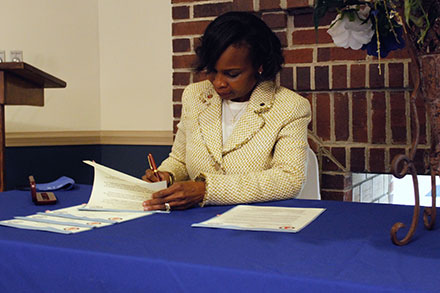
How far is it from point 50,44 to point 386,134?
2046 millimetres

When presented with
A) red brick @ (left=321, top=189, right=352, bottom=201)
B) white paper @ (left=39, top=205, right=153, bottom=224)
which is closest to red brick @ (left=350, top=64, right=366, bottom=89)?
red brick @ (left=321, top=189, right=352, bottom=201)

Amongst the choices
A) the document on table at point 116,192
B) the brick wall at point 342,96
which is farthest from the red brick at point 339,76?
the document on table at point 116,192

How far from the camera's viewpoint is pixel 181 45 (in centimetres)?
278

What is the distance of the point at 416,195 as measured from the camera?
3.40 feet

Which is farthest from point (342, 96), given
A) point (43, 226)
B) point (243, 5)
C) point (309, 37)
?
point (43, 226)

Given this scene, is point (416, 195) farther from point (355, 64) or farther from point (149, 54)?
point (149, 54)

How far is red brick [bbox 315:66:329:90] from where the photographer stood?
242 centimetres

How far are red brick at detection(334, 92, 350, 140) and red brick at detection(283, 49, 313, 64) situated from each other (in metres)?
0.21

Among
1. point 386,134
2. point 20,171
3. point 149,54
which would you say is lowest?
point 20,171

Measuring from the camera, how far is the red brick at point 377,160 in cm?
235

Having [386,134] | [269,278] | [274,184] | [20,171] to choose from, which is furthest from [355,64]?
[20,171]

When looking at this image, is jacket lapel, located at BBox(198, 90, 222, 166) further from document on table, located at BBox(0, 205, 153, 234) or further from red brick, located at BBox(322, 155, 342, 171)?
red brick, located at BBox(322, 155, 342, 171)

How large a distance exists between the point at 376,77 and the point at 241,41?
0.75 meters

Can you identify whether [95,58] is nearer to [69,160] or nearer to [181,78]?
[69,160]
